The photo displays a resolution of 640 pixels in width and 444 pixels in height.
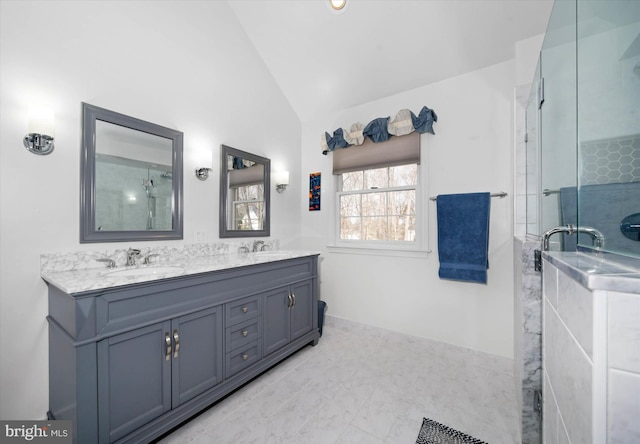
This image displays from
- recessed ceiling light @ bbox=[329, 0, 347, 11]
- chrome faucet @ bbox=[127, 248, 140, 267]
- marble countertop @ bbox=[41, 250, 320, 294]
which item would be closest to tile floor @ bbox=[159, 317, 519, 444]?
marble countertop @ bbox=[41, 250, 320, 294]

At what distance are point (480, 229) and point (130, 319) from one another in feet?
8.32

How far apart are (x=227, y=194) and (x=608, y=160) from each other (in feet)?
8.20

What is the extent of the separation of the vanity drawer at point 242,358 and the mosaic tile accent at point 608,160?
2096 millimetres

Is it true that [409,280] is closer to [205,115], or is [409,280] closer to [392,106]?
[392,106]

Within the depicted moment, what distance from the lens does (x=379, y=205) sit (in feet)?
9.84

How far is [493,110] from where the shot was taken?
90.5 inches

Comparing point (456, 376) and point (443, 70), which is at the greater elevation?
point (443, 70)

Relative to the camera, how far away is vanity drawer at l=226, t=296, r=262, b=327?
5.91 feet

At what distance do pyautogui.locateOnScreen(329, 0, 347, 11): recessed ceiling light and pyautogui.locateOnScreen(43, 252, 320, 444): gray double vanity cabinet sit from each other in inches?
84.5

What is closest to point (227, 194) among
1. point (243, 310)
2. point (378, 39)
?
point (243, 310)

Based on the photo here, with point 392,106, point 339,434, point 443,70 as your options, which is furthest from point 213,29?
point 339,434

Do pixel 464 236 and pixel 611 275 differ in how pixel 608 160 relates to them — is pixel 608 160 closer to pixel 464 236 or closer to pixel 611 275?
pixel 611 275

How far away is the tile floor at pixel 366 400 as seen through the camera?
1.52 meters

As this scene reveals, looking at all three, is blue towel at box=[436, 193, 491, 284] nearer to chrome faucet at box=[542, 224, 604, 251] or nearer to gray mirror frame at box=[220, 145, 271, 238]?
chrome faucet at box=[542, 224, 604, 251]
